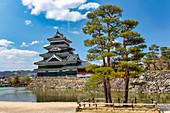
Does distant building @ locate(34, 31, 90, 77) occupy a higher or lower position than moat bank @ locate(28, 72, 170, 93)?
higher

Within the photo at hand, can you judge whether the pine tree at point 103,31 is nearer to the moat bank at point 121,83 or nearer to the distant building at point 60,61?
the moat bank at point 121,83

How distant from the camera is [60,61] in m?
61.5

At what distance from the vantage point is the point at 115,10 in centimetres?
1892

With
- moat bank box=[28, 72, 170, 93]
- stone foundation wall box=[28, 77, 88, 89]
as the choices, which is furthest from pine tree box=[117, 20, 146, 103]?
stone foundation wall box=[28, 77, 88, 89]

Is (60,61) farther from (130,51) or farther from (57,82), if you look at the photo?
(130,51)

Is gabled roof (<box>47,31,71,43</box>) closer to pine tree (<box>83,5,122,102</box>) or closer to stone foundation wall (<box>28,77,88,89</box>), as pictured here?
stone foundation wall (<box>28,77,88,89</box>)

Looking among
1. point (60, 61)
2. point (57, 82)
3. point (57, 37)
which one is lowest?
point (57, 82)

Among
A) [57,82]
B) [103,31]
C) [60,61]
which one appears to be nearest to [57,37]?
[60,61]

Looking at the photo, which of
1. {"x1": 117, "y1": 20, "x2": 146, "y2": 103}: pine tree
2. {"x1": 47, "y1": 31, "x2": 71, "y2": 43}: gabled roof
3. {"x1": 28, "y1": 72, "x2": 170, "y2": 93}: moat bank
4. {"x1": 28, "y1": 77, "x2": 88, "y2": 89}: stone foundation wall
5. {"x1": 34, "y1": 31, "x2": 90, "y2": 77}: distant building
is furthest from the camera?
{"x1": 47, "y1": 31, "x2": 71, "y2": 43}: gabled roof

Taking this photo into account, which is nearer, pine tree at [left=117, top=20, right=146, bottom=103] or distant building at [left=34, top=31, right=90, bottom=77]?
pine tree at [left=117, top=20, right=146, bottom=103]

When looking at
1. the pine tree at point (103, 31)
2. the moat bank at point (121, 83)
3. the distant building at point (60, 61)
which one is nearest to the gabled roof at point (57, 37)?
the distant building at point (60, 61)

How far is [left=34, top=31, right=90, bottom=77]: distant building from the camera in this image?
59562 mm

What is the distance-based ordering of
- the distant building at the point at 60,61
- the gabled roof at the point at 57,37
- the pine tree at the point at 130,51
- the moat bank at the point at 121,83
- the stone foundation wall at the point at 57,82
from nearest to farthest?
the pine tree at the point at 130,51
the moat bank at the point at 121,83
the stone foundation wall at the point at 57,82
the distant building at the point at 60,61
the gabled roof at the point at 57,37

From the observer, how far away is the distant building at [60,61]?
195 ft
